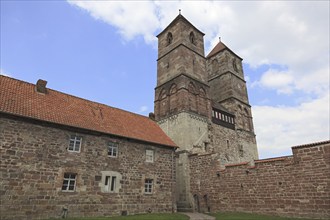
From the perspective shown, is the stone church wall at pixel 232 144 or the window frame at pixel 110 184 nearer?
the window frame at pixel 110 184

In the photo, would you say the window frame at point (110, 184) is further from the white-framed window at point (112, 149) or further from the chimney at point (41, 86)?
the chimney at point (41, 86)

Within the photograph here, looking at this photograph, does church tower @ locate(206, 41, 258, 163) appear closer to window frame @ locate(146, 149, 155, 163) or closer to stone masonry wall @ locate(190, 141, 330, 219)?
stone masonry wall @ locate(190, 141, 330, 219)

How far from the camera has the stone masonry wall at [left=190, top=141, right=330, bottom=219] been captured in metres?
12.5

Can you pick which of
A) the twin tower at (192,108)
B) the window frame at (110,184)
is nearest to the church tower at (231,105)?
the twin tower at (192,108)

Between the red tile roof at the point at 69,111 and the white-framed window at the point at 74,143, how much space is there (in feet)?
→ 2.65

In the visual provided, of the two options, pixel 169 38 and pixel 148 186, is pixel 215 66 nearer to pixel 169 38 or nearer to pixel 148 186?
pixel 169 38

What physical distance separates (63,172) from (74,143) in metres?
1.96

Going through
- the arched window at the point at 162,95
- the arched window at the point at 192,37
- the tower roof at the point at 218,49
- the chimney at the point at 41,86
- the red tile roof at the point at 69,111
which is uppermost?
the tower roof at the point at 218,49

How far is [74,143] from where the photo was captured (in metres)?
15.0

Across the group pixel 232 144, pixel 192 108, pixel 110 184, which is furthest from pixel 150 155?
pixel 232 144

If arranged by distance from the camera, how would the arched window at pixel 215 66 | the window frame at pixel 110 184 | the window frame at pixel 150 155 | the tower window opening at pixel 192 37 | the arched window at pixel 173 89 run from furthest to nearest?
the arched window at pixel 215 66 → the tower window opening at pixel 192 37 → the arched window at pixel 173 89 → the window frame at pixel 150 155 → the window frame at pixel 110 184

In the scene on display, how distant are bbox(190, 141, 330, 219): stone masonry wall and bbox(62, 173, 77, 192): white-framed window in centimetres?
1043

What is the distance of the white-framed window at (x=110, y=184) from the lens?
15.6 metres

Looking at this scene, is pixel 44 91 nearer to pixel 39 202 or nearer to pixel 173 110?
pixel 39 202
